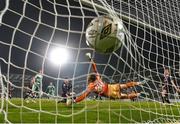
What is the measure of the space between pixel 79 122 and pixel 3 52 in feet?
50.5

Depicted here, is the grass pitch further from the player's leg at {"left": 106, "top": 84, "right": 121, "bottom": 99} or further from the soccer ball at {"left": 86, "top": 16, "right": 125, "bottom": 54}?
Result: the soccer ball at {"left": 86, "top": 16, "right": 125, "bottom": 54}

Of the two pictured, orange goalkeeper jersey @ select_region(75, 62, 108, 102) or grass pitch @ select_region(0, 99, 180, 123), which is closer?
grass pitch @ select_region(0, 99, 180, 123)

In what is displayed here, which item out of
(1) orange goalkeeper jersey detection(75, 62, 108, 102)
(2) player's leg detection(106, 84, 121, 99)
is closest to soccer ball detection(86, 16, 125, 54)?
(1) orange goalkeeper jersey detection(75, 62, 108, 102)

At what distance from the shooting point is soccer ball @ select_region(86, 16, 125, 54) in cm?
420

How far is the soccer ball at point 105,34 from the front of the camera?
13.8 ft

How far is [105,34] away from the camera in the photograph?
420 cm

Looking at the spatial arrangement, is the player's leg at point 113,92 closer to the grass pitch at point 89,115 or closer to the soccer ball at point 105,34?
the grass pitch at point 89,115

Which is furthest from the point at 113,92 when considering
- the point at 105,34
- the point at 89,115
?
the point at 105,34

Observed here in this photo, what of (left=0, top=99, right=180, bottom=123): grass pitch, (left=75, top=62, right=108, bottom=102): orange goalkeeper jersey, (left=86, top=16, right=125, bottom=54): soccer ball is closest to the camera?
(left=86, top=16, right=125, bottom=54): soccer ball

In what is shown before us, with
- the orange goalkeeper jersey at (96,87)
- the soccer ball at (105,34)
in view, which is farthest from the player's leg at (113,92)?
the soccer ball at (105,34)

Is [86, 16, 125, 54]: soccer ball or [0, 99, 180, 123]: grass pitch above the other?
[86, 16, 125, 54]: soccer ball

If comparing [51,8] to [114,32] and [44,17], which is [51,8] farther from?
[114,32]

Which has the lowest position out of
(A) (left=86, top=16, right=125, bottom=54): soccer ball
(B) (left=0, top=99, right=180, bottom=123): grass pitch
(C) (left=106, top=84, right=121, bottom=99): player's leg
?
(B) (left=0, top=99, right=180, bottom=123): grass pitch

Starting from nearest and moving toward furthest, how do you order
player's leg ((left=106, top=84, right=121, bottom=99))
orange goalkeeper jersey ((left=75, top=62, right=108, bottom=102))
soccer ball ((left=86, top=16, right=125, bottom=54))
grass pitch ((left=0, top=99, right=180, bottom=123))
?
soccer ball ((left=86, top=16, right=125, bottom=54)), grass pitch ((left=0, top=99, right=180, bottom=123)), orange goalkeeper jersey ((left=75, top=62, right=108, bottom=102)), player's leg ((left=106, top=84, right=121, bottom=99))
